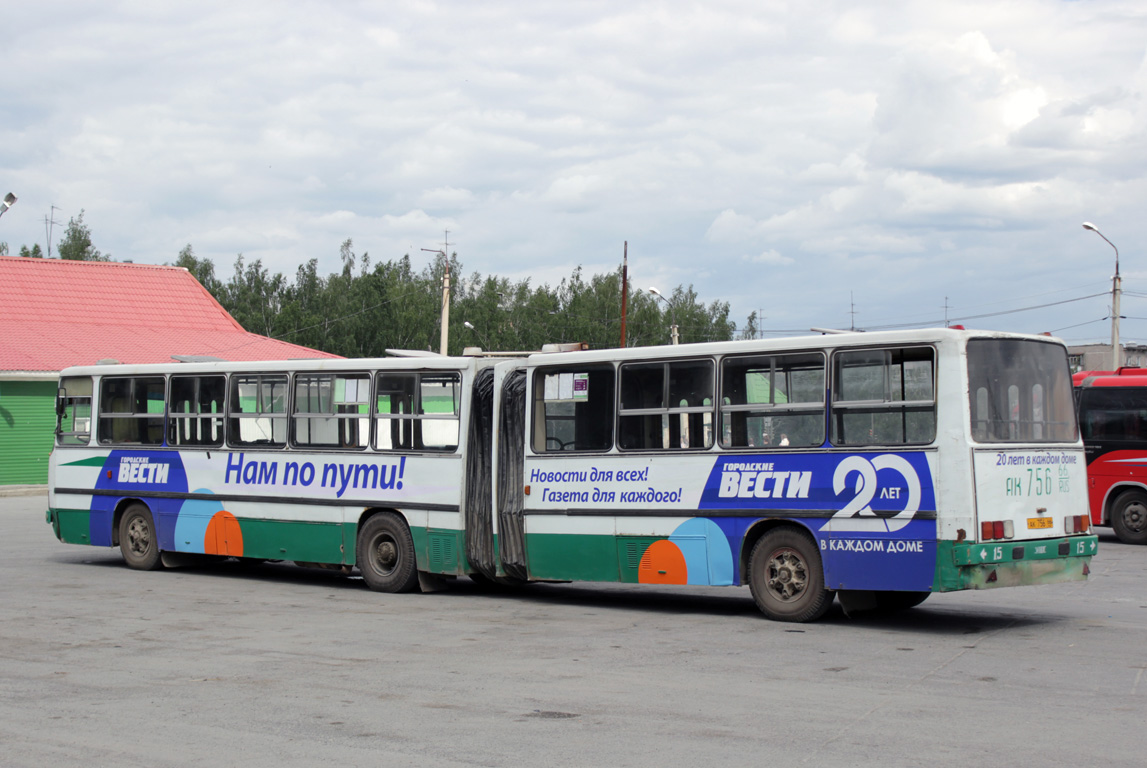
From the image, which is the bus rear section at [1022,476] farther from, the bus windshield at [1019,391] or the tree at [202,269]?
the tree at [202,269]

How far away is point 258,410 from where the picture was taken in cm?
1630

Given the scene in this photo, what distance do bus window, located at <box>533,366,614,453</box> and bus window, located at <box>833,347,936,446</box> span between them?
2.72m

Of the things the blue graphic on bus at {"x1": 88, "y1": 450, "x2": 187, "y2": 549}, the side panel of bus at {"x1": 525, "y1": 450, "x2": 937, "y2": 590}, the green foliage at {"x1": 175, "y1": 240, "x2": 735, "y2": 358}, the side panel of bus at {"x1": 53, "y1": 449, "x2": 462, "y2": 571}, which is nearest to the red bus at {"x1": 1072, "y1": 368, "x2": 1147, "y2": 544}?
the side panel of bus at {"x1": 525, "y1": 450, "x2": 937, "y2": 590}

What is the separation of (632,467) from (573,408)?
3.52 feet

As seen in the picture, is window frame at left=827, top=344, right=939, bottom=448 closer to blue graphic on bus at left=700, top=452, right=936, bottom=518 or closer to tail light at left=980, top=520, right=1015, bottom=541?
blue graphic on bus at left=700, top=452, right=936, bottom=518

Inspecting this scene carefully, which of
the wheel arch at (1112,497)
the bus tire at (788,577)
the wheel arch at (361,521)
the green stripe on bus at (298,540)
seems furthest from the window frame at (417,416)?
the wheel arch at (1112,497)

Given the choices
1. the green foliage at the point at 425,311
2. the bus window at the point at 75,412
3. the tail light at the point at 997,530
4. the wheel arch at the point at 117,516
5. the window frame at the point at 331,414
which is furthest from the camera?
the green foliage at the point at 425,311

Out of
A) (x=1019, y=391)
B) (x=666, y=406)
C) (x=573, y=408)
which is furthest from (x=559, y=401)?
(x=1019, y=391)

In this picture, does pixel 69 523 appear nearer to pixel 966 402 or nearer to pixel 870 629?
pixel 870 629

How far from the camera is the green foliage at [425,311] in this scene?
76188 mm

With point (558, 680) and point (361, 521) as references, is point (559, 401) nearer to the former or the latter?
point (361, 521)

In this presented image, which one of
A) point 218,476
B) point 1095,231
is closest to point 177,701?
point 218,476

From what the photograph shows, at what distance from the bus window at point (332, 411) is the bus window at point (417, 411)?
26 centimetres

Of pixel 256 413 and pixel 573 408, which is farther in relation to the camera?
pixel 256 413
